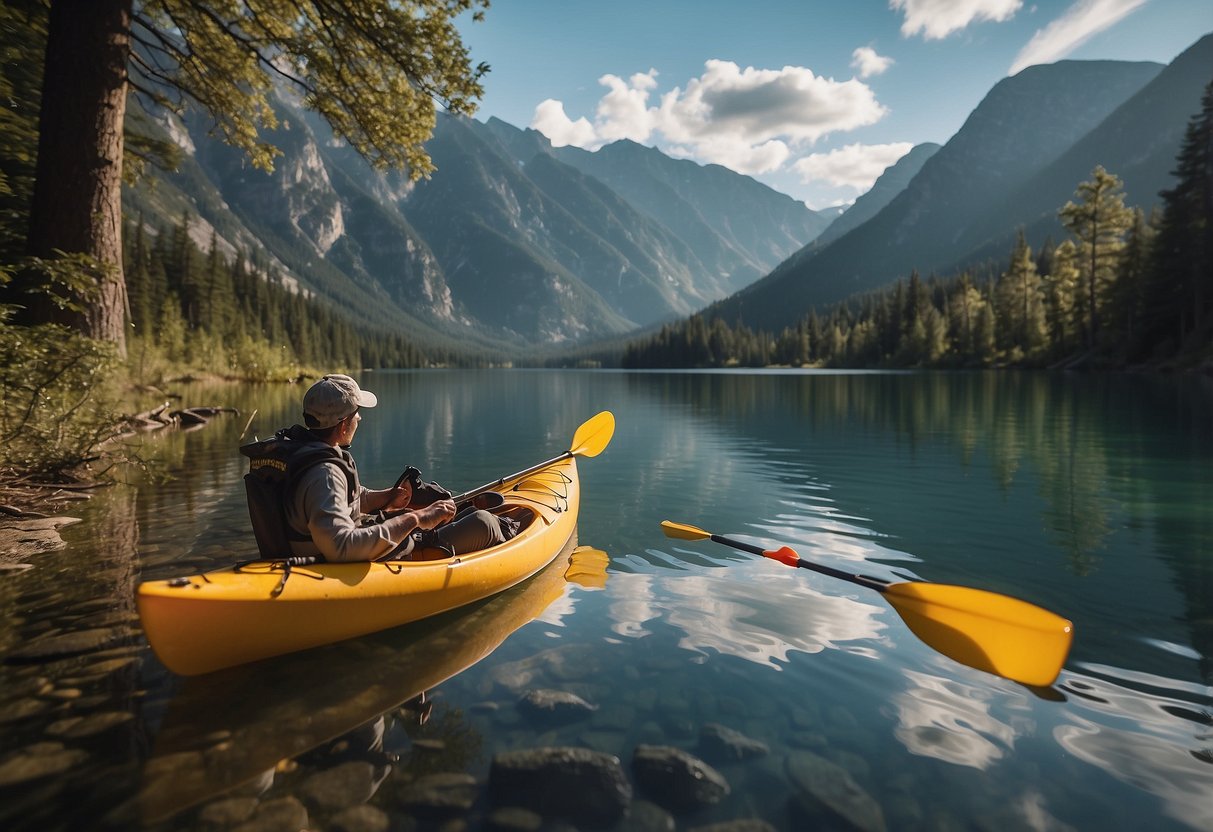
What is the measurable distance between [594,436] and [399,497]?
5722mm

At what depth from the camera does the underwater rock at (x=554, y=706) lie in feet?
14.3

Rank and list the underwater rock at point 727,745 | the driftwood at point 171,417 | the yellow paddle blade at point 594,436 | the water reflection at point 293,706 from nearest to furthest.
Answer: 1. the water reflection at point 293,706
2. the underwater rock at point 727,745
3. the yellow paddle blade at point 594,436
4. the driftwood at point 171,417

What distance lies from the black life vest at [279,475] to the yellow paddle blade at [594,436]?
21.7 ft

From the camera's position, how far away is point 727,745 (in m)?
4.04

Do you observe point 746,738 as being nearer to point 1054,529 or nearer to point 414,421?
point 1054,529

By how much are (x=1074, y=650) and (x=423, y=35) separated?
1146 cm

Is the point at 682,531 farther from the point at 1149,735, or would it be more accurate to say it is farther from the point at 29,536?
the point at 29,536

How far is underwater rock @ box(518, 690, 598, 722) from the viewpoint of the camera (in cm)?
437

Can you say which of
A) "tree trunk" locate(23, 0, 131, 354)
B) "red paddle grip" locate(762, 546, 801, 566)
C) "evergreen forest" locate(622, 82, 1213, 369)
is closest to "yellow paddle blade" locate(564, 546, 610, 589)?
"red paddle grip" locate(762, 546, 801, 566)

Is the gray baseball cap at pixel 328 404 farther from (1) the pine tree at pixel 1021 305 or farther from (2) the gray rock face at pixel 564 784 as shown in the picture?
(1) the pine tree at pixel 1021 305


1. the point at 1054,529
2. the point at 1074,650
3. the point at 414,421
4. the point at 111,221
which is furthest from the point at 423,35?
the point at 414,421

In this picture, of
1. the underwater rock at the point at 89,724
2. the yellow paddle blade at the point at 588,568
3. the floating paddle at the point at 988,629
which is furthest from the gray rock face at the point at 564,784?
the yellow paddle blade at the point at 588,568

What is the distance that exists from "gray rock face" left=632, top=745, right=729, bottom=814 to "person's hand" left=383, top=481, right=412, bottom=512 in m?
3.68

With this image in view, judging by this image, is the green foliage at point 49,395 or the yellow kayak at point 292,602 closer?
the yellow kayak at point 292,602
